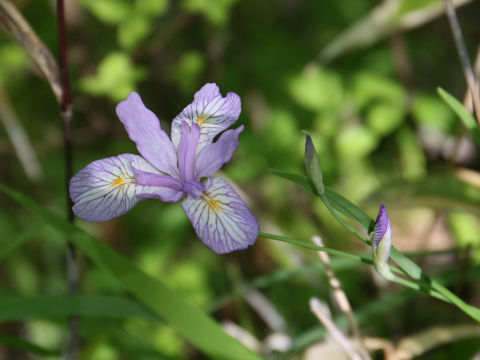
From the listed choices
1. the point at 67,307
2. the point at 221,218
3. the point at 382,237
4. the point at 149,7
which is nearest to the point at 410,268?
the point at 382,237

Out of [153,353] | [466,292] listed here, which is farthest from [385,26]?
[153,353]

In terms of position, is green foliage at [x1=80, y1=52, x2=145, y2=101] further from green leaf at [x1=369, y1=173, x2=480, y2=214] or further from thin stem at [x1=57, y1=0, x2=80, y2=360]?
green leaf at [x1=369, y1=173, x2=480, y2=214]

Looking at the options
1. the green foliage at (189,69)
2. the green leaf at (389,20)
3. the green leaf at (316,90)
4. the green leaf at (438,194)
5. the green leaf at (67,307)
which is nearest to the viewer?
the green leaf at (67,307)

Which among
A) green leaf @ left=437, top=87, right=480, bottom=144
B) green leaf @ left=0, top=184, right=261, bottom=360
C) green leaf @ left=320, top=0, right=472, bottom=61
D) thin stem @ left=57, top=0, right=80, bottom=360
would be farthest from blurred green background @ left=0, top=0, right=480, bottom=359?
green leaf @ left=0, top=184, right=261, bottom=360

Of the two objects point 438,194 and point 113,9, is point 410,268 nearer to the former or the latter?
point 438,194

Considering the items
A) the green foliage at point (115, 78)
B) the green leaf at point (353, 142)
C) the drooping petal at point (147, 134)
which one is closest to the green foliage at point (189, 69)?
the green foliage at point (115, 78)

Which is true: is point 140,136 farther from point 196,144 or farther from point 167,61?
point 167,61

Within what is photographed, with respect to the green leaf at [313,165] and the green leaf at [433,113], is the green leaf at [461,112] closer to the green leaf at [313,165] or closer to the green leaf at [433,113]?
the green leaf at [313,165]
